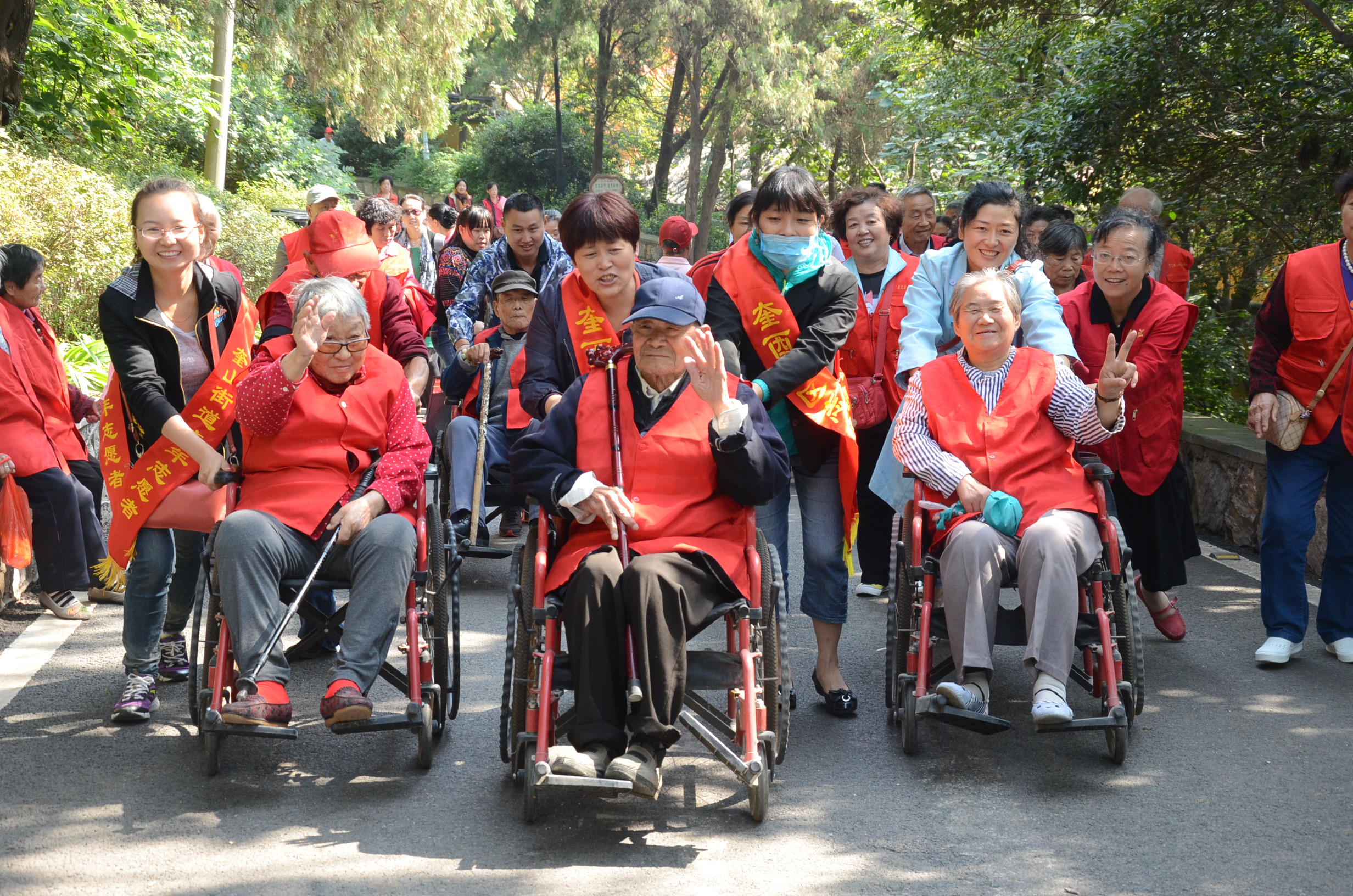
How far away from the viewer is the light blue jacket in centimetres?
491

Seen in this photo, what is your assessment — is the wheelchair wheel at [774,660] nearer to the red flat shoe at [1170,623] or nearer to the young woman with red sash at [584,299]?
the young woman with red sash at [584,299]

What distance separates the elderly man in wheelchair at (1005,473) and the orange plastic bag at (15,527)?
3.74m

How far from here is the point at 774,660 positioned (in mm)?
3844

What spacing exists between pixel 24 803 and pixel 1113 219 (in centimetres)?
468

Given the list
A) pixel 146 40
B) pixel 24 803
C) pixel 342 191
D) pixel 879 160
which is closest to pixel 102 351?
pixel 24 803

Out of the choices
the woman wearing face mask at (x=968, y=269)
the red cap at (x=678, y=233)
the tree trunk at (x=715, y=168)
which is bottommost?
the woman wearing face mask at (x=968, y=269)

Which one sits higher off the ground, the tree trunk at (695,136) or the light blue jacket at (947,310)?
the tree trunk at (695,136)

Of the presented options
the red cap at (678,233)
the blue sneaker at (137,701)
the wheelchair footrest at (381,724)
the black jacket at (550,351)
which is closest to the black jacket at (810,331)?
the black jacket at (550,351)

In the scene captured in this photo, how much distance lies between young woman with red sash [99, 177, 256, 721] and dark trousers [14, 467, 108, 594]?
4.12 feet

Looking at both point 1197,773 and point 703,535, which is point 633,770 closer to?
point 703,535

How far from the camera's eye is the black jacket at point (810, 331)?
185 inches

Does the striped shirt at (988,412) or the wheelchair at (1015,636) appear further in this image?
Answer: the striped shirt at (988,412)

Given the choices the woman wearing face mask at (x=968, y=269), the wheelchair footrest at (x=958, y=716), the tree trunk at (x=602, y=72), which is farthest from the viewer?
the tree trunk at (x=602, y=72)

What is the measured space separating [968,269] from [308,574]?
112 inches
